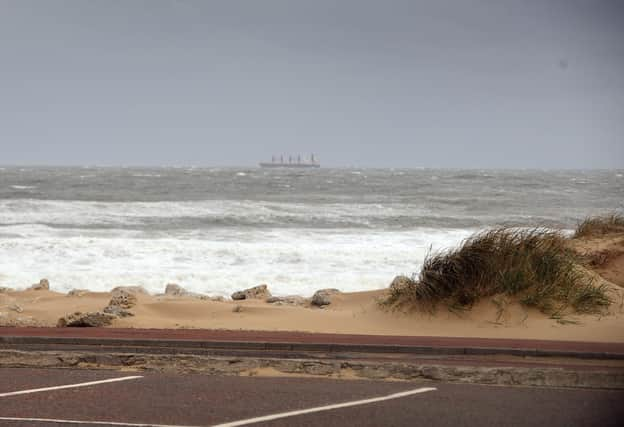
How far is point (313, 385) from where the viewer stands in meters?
7.88

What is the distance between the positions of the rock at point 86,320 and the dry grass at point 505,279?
437 cm

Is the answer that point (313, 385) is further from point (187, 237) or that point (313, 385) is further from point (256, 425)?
point (187, 237)

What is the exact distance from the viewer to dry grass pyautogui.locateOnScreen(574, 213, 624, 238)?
17156 millimetres

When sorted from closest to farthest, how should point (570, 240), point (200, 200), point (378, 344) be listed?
point (378, 344), point (570, 240), point (200, 200)

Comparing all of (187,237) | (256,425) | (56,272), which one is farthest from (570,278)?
(187,237)

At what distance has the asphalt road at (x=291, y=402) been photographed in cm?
655

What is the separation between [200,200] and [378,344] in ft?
140

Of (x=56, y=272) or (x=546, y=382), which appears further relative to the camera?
(x=56, y=272)

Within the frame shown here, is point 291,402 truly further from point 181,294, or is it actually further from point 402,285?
point 181,294

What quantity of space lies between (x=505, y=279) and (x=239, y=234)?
66.3 feet

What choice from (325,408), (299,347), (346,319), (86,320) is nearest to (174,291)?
(86,320)

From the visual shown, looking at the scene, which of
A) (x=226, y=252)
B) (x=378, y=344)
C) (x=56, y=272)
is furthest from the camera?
(x=226, y=252)

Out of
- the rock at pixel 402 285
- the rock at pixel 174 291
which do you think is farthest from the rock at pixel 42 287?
the rock at pixel 402 285

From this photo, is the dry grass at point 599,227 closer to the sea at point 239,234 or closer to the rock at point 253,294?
the sea at point 239,234
